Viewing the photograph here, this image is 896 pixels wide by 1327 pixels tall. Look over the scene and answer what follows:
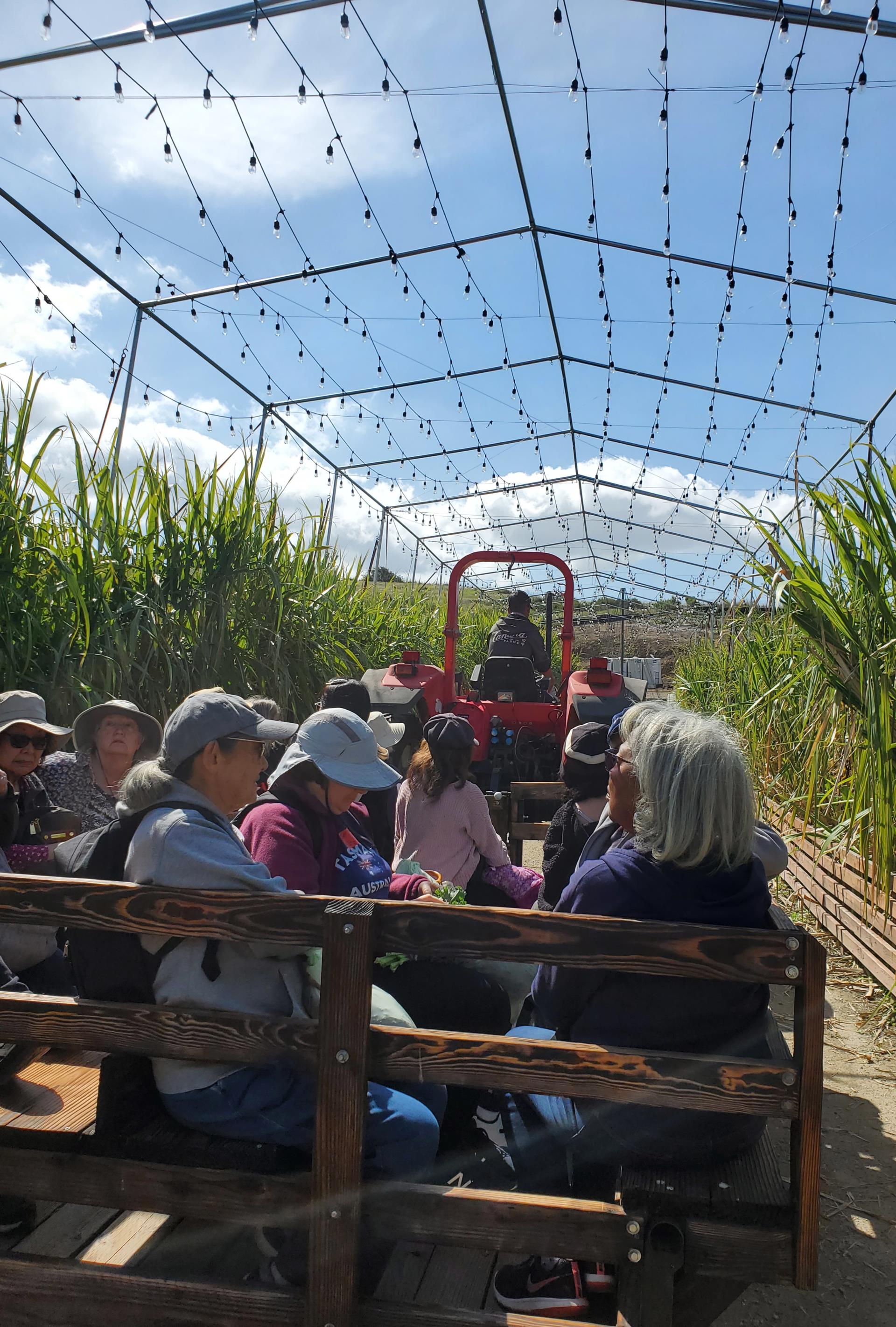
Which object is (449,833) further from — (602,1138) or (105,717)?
(602,1138)

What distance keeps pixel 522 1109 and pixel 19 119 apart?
19.6ft

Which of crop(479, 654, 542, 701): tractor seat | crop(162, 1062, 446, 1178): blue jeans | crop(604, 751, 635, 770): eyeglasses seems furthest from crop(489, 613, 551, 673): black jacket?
crop(162, 1062, 446, 1178): blue jeans

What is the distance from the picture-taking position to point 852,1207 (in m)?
2.60

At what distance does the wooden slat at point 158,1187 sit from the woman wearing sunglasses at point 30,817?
94 cm

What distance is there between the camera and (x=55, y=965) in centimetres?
264

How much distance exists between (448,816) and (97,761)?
4.45 ft

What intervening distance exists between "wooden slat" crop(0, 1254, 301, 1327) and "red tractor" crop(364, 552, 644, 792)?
4662mm

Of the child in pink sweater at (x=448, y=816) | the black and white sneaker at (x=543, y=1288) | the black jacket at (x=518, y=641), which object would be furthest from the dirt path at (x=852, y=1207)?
the black jacket at (x=518, y=641)

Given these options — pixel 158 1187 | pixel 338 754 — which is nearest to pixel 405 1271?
pixel 158 1187

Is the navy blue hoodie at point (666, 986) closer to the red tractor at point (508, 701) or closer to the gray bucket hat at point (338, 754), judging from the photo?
the gray bucket hat at point (338, 754)

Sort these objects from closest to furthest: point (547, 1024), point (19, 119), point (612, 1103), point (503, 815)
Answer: point (612, 1103) < point (547, 1024) < point (503, 815) < point (19, 119)

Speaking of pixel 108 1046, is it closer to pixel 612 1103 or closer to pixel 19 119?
pixel 612 1103

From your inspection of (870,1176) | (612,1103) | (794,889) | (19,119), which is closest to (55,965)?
(612,1103)

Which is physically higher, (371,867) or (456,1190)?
(371,867)
